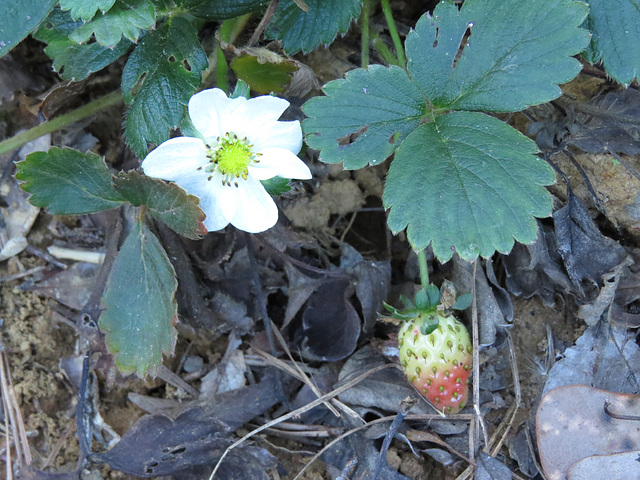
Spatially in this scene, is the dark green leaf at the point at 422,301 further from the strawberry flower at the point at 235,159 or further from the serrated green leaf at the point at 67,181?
the serrated green leaf at the point at 67,181

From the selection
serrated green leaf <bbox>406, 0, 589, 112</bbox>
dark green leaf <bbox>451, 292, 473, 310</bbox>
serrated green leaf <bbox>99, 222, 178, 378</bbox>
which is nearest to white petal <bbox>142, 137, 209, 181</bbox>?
serrated green leaf <bbox>99, 222, 178, 378</bbox>

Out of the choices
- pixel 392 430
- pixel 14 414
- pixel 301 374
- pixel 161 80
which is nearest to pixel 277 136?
pixel 161 80

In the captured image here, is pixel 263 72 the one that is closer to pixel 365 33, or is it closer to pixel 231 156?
pixel 231 156

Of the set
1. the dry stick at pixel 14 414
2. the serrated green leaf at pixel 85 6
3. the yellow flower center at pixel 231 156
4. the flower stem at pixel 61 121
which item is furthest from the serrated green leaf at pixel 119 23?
the dry stick at pixel 14 414

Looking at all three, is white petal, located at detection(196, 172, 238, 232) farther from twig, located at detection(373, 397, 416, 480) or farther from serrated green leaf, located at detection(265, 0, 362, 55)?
twig, located at detection(373, 397, 416, 480)

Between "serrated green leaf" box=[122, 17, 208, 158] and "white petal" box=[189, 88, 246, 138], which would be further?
"serrated green leaf" box=[122, 17, 208, 158]

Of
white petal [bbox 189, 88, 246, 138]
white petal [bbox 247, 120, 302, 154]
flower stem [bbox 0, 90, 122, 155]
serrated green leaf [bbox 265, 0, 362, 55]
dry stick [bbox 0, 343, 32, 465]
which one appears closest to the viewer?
white petal [bbox 189, 88, 246, 138]

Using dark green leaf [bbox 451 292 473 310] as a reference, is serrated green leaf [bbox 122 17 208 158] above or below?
above
